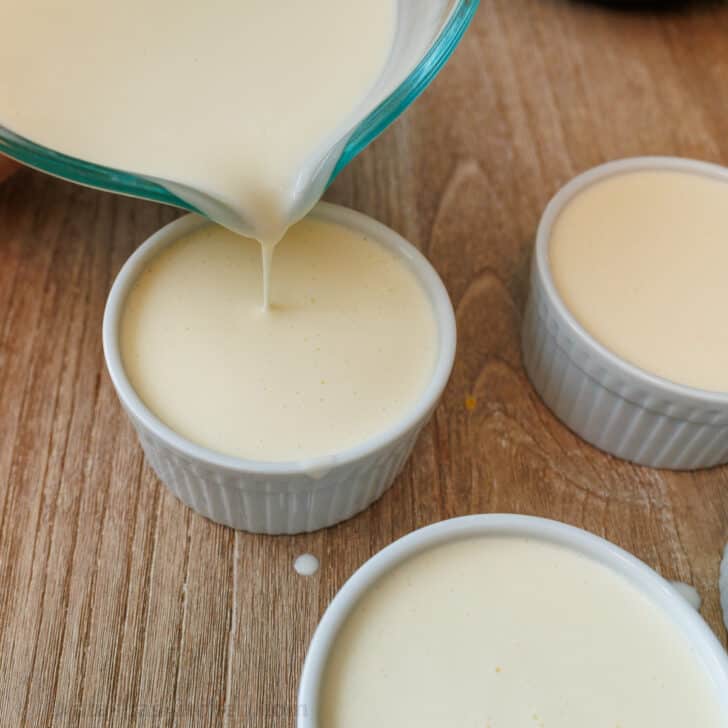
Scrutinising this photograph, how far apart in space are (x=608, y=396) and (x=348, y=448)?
34 cm

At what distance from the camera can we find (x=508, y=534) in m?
0.91

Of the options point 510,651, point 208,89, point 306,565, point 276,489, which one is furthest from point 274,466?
point 208,89

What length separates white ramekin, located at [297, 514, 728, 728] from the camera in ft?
2.68

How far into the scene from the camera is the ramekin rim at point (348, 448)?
3.04 feet

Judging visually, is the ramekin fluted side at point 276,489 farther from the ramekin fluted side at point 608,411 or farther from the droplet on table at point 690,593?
the droplet on table at point 690,593

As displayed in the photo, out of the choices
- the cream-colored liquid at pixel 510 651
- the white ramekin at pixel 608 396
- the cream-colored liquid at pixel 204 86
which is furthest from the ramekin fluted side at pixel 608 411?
the cream-colored liquid at pixel 204 86

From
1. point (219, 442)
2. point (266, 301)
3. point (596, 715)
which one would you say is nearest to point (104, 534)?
point (219, 442)

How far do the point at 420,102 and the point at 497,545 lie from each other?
0.86m

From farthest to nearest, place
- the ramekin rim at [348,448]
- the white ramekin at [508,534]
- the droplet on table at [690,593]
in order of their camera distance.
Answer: the droplet on table at [690,593], the ramekin rim at [348,448], the white ramekin at [508,534]

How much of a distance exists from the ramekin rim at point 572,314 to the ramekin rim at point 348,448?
0.46ft

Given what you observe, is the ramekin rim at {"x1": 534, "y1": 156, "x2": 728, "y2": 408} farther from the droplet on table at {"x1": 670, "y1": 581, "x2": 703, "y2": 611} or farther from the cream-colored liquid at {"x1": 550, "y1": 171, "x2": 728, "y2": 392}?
the droplet on table at {"x1": 670, "y1": 581, "x2": 703, "y2": 611}

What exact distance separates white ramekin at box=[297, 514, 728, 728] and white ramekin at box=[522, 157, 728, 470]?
0.23m

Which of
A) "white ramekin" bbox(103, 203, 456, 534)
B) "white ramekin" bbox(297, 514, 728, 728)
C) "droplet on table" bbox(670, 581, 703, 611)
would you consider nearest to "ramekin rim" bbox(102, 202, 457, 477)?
"white ramekin" bbox(103, 203, 456, 534)

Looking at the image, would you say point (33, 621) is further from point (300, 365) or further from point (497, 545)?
point (497, 545)
